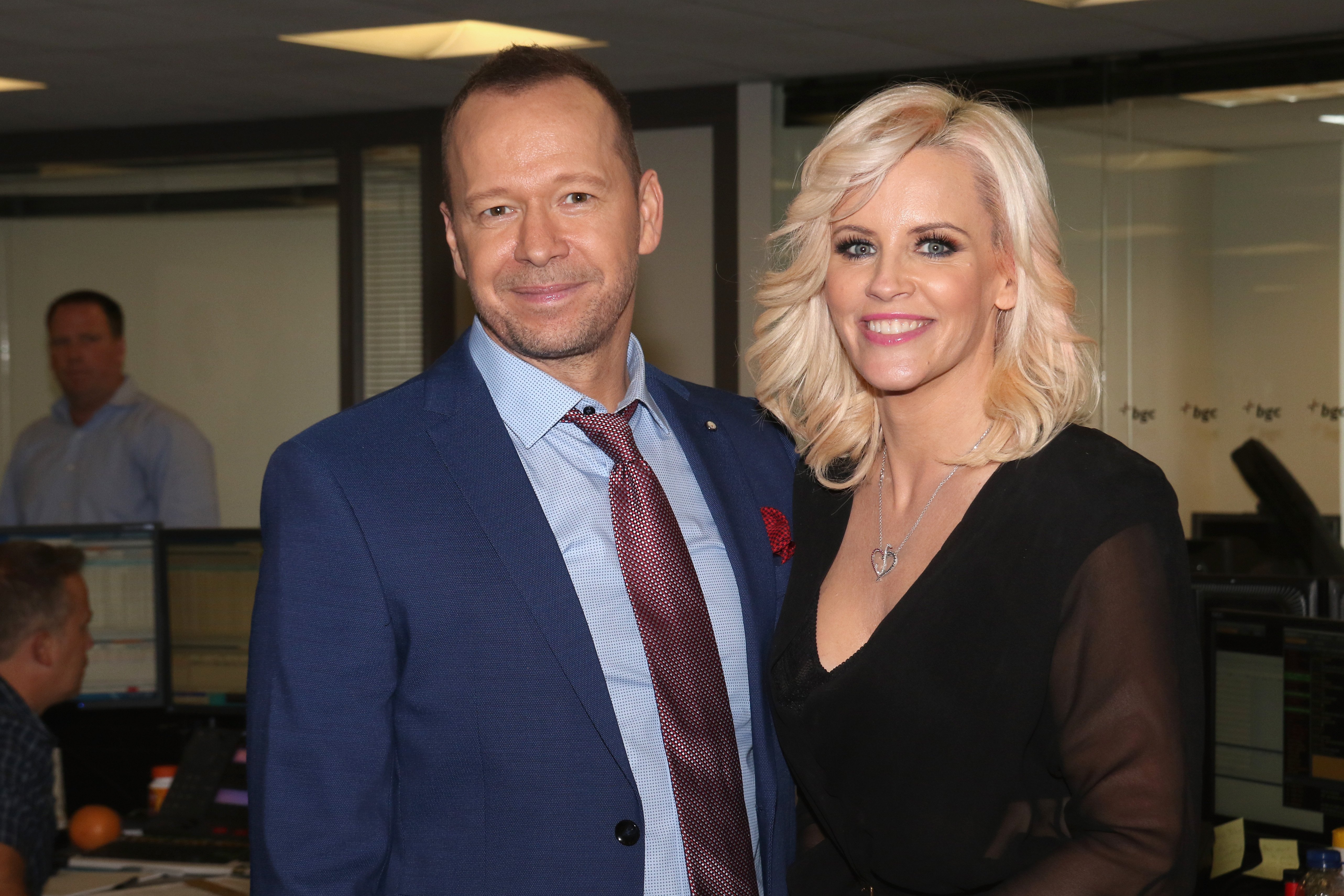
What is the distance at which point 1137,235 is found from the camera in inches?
231

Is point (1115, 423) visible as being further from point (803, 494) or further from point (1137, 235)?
point (803, 494)

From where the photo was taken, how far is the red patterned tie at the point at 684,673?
66.9 inches

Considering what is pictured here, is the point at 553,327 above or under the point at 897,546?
above

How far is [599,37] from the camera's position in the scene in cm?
516

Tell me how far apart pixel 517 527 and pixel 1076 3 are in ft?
12.6

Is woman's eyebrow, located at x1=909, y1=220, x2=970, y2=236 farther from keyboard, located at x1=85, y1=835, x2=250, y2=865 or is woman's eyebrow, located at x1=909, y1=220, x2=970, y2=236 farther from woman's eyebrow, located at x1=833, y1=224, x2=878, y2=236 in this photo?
keyboard, located at x1=85, y1=835, x2=250, y2=865

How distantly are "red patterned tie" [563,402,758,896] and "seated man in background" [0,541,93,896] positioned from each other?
1590 millimetres

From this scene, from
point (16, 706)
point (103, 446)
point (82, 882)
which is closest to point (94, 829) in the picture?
point (82, 882)

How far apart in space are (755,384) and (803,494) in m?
0.19

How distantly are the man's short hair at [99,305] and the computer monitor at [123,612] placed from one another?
2.06 m

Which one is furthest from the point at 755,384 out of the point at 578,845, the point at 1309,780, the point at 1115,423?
the point at 1115,423

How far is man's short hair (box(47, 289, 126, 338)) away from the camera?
17.9 feet

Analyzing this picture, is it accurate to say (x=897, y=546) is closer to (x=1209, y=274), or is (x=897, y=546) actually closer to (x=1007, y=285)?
(x=1007, y=285)

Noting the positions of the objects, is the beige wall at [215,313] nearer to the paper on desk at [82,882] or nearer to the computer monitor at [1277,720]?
the paper on desk at [82,882]
